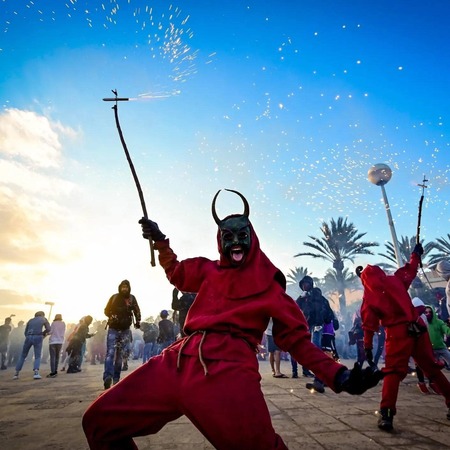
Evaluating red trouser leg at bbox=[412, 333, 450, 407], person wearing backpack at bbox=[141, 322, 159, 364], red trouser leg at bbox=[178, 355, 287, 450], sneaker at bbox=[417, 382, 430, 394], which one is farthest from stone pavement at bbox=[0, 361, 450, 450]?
person wearing backpack at bbox=[141, 322, 159, 364]

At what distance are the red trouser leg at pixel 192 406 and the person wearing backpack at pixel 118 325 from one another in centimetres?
532

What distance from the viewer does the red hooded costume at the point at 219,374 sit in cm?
153

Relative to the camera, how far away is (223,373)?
1.65 metres

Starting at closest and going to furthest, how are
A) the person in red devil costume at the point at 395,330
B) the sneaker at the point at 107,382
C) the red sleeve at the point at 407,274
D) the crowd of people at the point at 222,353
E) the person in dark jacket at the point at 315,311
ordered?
the crowd of people at the point at 222,353 < the person in red devil costume at the point at 395,330 < the red sleeve at the point at 407,274 < the sneaker at the point at 107,382 < the person in dark jacket at the point at 315,311

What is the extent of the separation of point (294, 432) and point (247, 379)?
2.42 m

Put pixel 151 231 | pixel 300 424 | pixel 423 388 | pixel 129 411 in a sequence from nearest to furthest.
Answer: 1. pixel 129 411
2. pixel 151 231
3. pixel 300 424
4. pixel 423 388

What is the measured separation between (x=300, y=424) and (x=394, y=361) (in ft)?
5.03

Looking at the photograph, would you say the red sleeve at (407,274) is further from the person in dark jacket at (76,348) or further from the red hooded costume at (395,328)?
the person in dark jacket at (76,348)

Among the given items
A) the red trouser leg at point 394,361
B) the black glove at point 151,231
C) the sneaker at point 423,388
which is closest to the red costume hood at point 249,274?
the black glove at point 151,231

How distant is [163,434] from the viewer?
346 centimetres

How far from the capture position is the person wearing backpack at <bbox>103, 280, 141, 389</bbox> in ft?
21.2

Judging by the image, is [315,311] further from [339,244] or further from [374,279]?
[339,244]

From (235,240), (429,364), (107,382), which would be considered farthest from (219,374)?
(107,382)

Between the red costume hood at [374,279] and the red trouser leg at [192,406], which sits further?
the red costume hood at [374,279]
